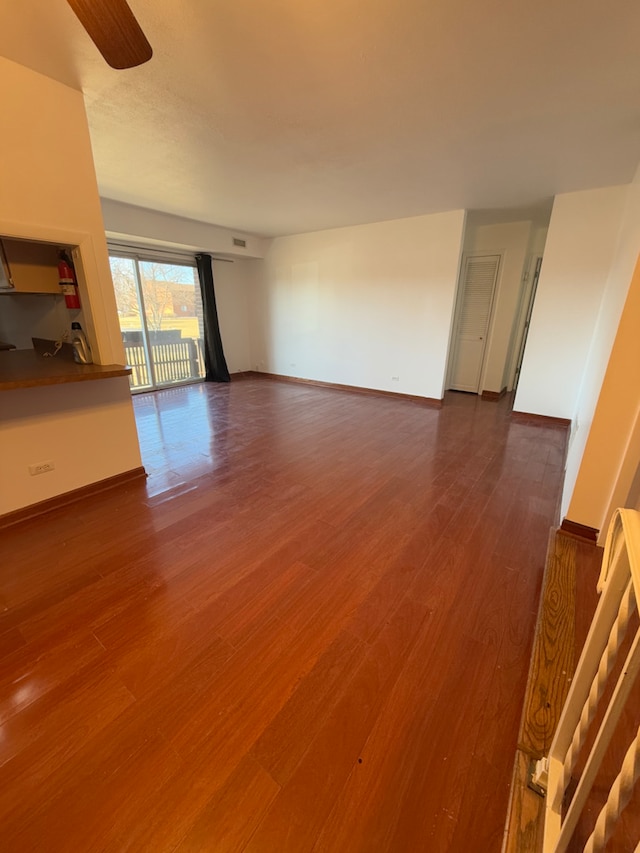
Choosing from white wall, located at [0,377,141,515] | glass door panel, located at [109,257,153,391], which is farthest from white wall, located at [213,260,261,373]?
white wall, located at [0,377,141,515]

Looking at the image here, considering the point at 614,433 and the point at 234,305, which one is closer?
the point at 614,433

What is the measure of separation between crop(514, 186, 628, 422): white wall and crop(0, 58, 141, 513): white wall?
438 cm

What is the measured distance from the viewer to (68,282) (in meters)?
2.30

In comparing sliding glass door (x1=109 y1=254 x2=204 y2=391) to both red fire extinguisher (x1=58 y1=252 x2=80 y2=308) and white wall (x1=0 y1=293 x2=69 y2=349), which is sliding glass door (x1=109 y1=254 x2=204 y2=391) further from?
red fire extinguisher (x1=58 y1=252 x2=80 y2=308)

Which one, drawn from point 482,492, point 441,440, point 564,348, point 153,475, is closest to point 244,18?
point 153,475

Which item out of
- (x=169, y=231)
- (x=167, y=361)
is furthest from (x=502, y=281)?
(x=167, y=361)

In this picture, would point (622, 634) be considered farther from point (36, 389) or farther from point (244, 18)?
point (36, 389)

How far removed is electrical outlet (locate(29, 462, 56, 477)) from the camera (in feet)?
7.30

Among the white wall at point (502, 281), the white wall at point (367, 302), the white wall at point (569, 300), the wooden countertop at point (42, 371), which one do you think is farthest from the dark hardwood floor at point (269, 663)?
the white wall at point (502, 281)

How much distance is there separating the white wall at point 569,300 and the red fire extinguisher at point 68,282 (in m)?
4.56

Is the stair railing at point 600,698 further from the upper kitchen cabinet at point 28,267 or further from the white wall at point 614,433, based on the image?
the upper kitchen cabinet at point 28,267

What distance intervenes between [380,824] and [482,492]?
210 centimetres

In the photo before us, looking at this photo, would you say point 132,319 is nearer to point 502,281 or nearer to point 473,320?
point 473,320

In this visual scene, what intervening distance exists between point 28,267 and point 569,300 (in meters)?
5.21
